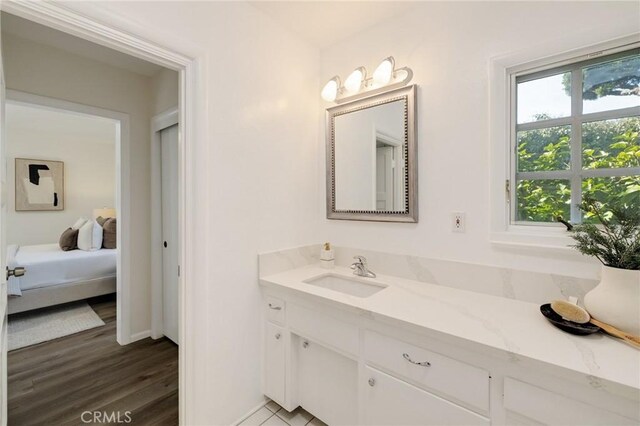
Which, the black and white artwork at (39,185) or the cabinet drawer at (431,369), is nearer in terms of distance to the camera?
the cabinet drawer at (431,369)

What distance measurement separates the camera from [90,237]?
3.85m

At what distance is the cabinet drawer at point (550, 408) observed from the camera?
80cm

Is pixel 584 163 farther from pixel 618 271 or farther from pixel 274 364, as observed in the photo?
pixel 274 364

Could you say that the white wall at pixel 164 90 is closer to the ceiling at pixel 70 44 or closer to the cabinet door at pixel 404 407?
the ceiling at pixel 70 44

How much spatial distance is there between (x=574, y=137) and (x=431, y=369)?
4.03 feet

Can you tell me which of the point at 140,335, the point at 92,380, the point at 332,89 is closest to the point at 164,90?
the point at 332,89

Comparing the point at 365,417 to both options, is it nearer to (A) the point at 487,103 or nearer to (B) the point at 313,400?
(B) the point at 313,400

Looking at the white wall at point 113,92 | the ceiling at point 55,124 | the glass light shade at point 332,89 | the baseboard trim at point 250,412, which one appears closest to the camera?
the baseboard trim at point 250,412

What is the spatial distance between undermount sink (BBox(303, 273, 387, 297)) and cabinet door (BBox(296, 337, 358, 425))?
0.37 m

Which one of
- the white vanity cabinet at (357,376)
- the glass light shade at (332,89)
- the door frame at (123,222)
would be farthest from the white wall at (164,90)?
the white vanity cabinet at (357,376)

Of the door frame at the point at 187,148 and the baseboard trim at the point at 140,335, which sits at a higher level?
the door frame at the point at 187,148

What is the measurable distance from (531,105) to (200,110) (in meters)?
A: 1.67

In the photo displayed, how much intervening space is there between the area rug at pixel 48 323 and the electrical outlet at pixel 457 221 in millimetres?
3483

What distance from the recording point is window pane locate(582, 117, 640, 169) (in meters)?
1.17
